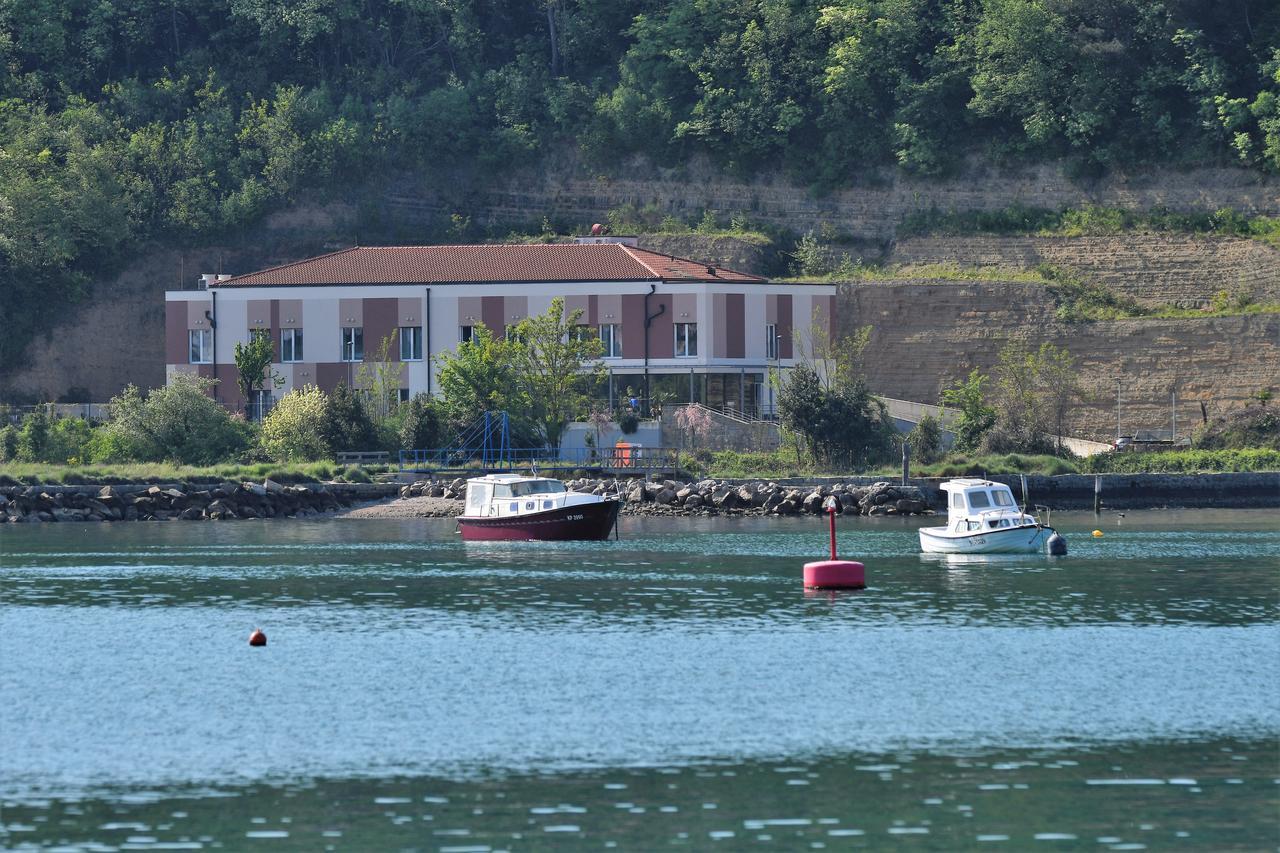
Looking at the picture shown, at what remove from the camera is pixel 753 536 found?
7075 cm

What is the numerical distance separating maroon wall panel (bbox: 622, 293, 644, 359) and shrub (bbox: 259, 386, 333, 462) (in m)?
15.3

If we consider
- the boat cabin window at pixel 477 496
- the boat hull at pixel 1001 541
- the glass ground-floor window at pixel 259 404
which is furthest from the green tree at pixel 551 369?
the boat hull at pixel 1001 541

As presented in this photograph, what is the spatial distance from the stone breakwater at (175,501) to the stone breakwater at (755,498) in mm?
5711

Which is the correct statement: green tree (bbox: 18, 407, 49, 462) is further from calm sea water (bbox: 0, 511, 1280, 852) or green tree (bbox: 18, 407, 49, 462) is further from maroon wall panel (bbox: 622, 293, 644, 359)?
calm sea water (bbox: 0, 511, 1280, 852)

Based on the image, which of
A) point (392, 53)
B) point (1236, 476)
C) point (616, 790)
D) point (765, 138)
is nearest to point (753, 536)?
point (1236, 476)

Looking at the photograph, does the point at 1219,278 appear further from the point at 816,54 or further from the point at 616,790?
the point at 616,790

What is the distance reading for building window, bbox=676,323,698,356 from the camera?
321 ft

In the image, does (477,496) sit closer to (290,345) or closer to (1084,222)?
(290,345)

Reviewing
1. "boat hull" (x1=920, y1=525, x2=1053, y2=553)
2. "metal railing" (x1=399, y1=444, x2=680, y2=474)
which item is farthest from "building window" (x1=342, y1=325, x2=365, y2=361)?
"boat hull" (x1=920, y1=525, x2=1053, y2=553)

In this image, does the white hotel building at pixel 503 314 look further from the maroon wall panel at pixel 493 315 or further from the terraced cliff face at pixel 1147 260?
the terraced cliff face at pixel 1147 260

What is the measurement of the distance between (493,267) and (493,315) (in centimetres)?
348

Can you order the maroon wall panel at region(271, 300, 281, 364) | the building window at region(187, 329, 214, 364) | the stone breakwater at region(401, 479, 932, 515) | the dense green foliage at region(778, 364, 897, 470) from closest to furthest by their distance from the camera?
the stone breakwater at region(401, 479, 932, 515)
the dense green foliage at region(778, 364, 897, 470)
the maroon wall panel at region(271, 300, 281, 364)
the building window at region(187, 329, 214, 364)

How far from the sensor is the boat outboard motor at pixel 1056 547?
62.2m

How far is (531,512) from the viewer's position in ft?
230
